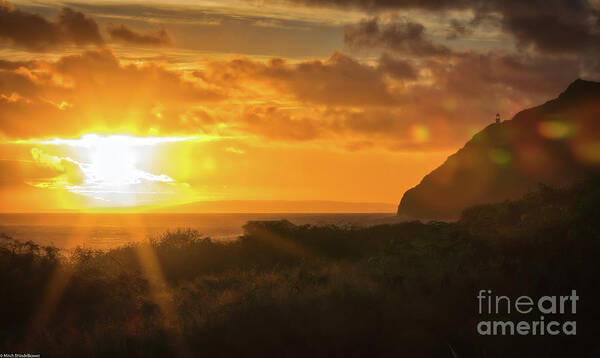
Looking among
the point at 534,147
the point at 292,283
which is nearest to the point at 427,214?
the point at 534,147

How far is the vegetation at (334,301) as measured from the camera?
11242 mm

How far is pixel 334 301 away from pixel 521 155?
7928 centimetres

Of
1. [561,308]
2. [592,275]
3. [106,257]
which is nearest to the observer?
[561,308]

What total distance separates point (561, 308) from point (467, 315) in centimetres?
187

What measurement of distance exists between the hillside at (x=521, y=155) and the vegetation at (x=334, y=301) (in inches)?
2313

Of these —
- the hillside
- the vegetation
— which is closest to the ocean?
the vegetation

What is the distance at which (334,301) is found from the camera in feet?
41.3

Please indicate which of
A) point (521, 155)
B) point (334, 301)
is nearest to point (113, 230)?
point (521, 155)

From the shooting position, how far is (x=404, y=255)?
680 inches

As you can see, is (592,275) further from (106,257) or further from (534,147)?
(534,147)

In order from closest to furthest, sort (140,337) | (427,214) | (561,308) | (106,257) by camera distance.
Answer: (140,337), (561,308), (106,257), (427,214)

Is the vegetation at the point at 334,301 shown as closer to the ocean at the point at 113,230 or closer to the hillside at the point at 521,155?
the ocean at the point at 113,230

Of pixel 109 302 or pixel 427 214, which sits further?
pixel 427 214

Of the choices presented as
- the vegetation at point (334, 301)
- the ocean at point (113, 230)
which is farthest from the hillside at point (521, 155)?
the vegetation at point (334, 301)
